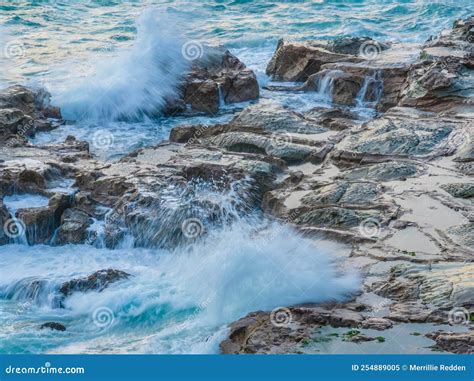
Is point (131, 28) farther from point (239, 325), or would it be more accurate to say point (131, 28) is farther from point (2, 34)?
point (239, 325)

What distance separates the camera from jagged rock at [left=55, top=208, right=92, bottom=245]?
316 inches

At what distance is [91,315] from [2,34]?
13856 millimetres

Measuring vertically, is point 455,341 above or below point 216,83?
below

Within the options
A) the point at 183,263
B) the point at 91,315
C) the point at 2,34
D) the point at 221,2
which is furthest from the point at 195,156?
the point at 221,2

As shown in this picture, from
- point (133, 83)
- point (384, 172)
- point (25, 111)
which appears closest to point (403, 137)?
point (384, 172)

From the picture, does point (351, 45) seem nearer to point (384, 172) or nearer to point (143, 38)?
point (143, 38)

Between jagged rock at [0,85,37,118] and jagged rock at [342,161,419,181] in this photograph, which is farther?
jagged rock at [0,85,37,118]

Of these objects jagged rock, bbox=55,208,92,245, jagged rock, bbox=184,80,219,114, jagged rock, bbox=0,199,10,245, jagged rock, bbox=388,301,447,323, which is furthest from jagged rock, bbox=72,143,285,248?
jagged rock, bbox=184,80,219,114

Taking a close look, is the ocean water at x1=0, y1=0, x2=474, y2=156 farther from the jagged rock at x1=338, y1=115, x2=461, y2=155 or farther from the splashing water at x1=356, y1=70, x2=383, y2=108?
the jagged rock at x1=338, y1=115, x2=461, y2=155

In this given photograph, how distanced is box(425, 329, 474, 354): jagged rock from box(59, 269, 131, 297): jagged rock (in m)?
2.96

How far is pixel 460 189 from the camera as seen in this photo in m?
7.88

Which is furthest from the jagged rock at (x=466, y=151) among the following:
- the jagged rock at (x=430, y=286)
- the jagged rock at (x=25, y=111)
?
the jagged rock at (x=25, y=111)

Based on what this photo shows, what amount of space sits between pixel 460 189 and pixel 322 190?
4.44ft

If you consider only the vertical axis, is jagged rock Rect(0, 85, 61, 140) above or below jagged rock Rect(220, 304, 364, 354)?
above
